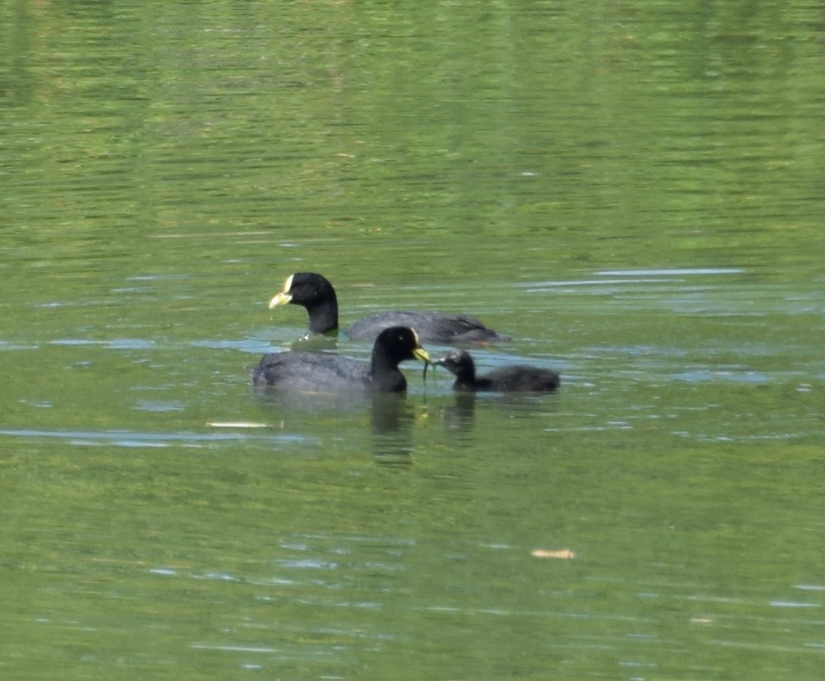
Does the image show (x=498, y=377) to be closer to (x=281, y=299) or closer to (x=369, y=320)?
(x=369, y=320)

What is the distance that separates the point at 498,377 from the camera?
12562 millimetres

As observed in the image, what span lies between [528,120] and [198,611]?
15.4 meters

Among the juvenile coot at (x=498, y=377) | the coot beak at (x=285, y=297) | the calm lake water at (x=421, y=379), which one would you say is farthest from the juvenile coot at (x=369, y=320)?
the juvenile coot at (x=498, y=377)

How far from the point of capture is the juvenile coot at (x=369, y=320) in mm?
13938

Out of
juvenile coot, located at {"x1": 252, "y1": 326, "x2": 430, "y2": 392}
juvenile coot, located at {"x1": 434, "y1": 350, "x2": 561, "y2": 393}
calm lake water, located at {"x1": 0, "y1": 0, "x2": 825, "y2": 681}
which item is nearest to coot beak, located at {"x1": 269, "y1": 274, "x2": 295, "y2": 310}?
calm lake water, located at {"x1": 0, "y1": 0, "x2": 825, "y2": 681}

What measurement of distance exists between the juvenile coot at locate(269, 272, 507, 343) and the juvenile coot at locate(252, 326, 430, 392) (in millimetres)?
1049

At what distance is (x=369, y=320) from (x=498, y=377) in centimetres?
220

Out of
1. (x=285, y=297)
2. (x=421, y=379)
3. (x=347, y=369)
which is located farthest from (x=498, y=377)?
(x=285, y=297)

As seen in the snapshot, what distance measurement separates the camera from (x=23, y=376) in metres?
13.0

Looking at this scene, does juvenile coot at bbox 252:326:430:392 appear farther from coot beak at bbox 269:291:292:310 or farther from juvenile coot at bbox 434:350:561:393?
coot beak at bbox 269:291:292:310

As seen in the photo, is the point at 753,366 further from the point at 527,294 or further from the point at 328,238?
the point at 328,238

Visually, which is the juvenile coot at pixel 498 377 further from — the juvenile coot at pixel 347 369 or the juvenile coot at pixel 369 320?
the juvenile coot at pixel 369 320

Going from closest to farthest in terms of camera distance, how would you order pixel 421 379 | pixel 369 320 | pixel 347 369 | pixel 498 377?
1. pixel 498 377
2. pixel 347 369
3. pixel 421 379
4. pixel 369 320

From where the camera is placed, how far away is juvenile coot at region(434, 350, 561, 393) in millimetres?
12281
